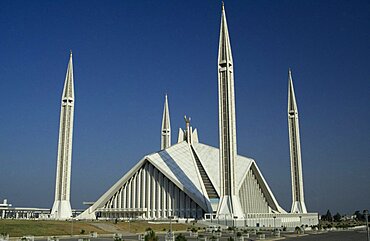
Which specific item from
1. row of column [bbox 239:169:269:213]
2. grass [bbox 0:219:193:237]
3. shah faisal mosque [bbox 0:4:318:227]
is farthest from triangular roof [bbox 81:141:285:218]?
grass [bbox 0:219:193:237]

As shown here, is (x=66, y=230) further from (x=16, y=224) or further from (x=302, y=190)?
(x=302, y=190)

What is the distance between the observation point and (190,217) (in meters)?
51.1

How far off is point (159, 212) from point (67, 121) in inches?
610

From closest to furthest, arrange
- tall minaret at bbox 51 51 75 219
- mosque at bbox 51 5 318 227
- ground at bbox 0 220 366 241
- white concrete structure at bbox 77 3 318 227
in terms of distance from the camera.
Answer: ground at bbox 0 220 366 241 < white concrete structure at bbox 77 3 318 227 < mosque at bbox 51 5 318 227 < tall minaret at bbox 51 51 75 219

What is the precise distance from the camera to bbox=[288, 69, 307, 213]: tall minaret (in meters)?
60.1

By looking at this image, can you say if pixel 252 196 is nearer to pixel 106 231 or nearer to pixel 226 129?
pixel 226 129

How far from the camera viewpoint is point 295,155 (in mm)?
61969

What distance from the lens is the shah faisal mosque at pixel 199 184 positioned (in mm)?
44725

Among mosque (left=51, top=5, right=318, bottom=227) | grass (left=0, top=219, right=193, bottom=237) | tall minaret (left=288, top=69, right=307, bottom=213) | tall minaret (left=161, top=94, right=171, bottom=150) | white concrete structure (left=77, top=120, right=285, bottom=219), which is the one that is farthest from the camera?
tall minaret (left=161, top=94, right=171, bottom=150)

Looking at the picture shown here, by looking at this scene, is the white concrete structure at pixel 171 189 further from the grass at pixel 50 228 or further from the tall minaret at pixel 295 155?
the grass at pixel 50 228

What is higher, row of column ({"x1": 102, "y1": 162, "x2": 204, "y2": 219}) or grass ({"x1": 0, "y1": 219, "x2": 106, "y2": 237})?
row of column ({"x1": 102, "y1": 162, "x2": 204, "y2": 219})

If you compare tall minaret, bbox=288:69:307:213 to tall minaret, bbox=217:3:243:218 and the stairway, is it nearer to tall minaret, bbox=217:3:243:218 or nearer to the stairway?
the stairway

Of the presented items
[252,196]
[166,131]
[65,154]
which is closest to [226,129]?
[252,196]

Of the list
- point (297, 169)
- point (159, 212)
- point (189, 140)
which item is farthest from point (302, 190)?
point (159, 212)
